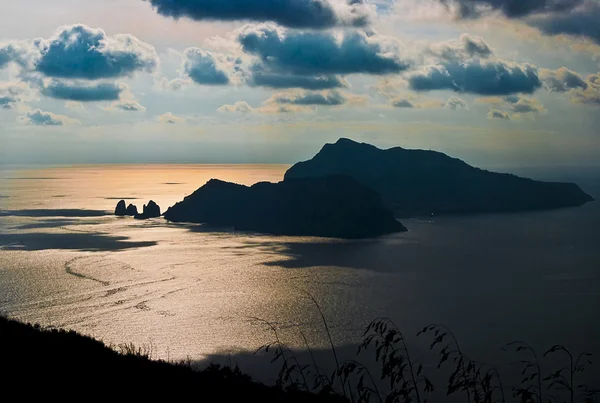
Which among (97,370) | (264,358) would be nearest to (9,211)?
(264,358)

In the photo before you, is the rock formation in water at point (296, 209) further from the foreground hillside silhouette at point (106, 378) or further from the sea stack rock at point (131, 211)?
the foreground hillside silhouette at point (106, 378)

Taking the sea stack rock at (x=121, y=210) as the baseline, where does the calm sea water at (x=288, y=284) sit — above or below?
below

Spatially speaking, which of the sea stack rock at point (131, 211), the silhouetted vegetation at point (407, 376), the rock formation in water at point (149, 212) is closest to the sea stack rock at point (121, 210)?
the sea stack rock at point (131, 211)

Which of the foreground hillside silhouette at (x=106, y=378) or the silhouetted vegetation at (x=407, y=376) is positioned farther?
the foreground hillside silhouette at (x=106, y=378)

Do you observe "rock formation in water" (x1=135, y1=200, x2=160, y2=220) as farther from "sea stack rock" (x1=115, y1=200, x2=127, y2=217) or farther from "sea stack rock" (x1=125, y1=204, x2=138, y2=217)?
"sea stack rock" (x1=115, y1=200, x2=127, y2=217)

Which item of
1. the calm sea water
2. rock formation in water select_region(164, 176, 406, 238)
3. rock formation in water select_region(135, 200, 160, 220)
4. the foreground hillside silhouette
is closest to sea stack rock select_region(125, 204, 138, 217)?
rock formation in water select_region(135, 200, 160, 220)

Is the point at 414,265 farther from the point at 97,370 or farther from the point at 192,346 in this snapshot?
the point at 97,370
